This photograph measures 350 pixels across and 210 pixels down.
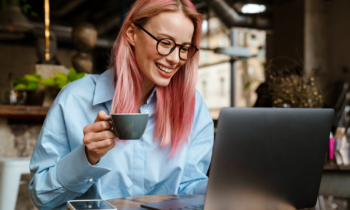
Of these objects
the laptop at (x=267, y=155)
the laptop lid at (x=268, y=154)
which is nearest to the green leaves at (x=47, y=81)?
the laptop at (x=267, y=155)

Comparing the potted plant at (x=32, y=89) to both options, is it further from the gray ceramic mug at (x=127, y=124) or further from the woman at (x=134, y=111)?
the gray ceramic mug at (x=127, y=124)

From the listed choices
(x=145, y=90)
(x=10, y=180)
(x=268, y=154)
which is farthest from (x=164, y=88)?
(x=10, y=180)

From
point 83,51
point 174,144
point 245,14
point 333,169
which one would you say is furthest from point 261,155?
point 245,14

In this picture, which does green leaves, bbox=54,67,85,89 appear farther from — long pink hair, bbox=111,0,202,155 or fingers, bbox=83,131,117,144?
fingers, bbox=83,131,117,144

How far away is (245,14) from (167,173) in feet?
21.4

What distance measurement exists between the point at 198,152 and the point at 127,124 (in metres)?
0.58

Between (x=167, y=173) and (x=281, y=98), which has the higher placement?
(x=281, y=98)

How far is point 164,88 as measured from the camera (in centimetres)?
127

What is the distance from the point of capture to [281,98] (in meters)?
2.48

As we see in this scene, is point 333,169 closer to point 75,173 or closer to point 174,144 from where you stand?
point 174,144

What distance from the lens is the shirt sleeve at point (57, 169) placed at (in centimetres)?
93

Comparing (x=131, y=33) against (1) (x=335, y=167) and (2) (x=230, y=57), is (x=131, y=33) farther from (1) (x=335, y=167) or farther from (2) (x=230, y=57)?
(2) (x=230, y=57)

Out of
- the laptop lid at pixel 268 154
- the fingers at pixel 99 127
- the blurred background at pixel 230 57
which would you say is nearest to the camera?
the laptop lid at pixel 268 154

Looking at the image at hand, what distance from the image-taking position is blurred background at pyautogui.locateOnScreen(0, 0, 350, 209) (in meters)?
2.42
